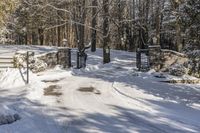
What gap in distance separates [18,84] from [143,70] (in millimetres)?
9918

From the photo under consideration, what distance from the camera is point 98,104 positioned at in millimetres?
15203

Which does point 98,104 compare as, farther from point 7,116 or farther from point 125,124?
point 7,116

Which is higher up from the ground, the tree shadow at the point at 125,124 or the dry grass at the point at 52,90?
the dry grass at the point at 52,90

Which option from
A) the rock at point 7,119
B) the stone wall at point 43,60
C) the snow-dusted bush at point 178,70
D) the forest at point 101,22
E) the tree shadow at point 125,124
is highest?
the forest at point 101,22

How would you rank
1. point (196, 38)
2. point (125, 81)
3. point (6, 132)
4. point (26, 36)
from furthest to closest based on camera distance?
point (26, 36) < point (125, 81) < point (196, 38) < point (6, 132)

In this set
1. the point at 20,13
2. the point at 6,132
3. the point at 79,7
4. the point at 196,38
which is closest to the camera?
the point at 6,132

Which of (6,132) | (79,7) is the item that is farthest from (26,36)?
(6,132)

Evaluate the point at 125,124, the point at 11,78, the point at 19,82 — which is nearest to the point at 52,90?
the point at 19,82

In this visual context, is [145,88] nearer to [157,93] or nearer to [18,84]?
[157,93]

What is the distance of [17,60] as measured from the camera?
22391 mm

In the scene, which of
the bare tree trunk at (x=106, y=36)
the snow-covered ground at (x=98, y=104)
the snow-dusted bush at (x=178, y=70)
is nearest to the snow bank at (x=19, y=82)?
the snow-covered ground at (x=98, y=104)

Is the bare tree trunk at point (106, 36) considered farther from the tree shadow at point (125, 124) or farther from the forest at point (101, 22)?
the tree shadow at point (125, 124)

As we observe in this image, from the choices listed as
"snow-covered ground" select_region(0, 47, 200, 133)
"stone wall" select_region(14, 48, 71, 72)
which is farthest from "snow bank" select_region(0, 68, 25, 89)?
"stone wall" select_region(14, 48, 71, 72)

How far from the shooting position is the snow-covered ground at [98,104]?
1171 centimetres
